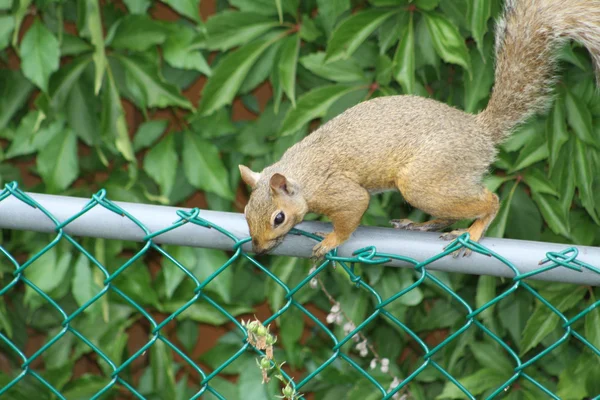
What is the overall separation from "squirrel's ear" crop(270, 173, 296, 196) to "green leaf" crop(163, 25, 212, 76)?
0.36m

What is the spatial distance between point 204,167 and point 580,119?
0.68 meters

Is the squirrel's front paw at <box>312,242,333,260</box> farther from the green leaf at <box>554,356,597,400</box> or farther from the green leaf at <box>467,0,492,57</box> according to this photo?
the green leaf at <box>554,356,597,400</box>

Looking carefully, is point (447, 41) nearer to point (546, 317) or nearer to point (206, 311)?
point (546, 317)

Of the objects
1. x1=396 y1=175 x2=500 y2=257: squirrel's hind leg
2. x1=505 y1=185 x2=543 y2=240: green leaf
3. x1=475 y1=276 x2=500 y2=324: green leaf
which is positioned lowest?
x1=475 y1=276 x2=500 y2=324: green leaf

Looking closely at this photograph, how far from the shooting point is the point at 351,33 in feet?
4.37

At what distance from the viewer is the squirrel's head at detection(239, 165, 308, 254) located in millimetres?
1156

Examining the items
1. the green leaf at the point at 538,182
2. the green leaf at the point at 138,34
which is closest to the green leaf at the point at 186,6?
the green leaf at the point at 138,34

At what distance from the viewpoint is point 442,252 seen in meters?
0.80

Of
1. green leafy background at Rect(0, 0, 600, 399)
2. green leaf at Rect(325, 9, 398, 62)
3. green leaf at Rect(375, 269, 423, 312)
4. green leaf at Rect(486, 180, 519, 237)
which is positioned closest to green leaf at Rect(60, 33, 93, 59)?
green leafy background at Rect(0, 0, 600, 399)

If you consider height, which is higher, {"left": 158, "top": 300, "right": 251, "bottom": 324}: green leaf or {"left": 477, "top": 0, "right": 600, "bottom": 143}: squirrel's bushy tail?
{"left": 477, "top": 0, "right": 600, "bottom": 143}: squirrel's bushy tail

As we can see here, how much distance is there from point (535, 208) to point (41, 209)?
92 centimetres

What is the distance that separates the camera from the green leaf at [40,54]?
56.6 inches

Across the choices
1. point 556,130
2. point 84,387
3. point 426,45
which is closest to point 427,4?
point 426,45

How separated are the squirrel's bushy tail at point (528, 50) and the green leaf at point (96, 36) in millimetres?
681
